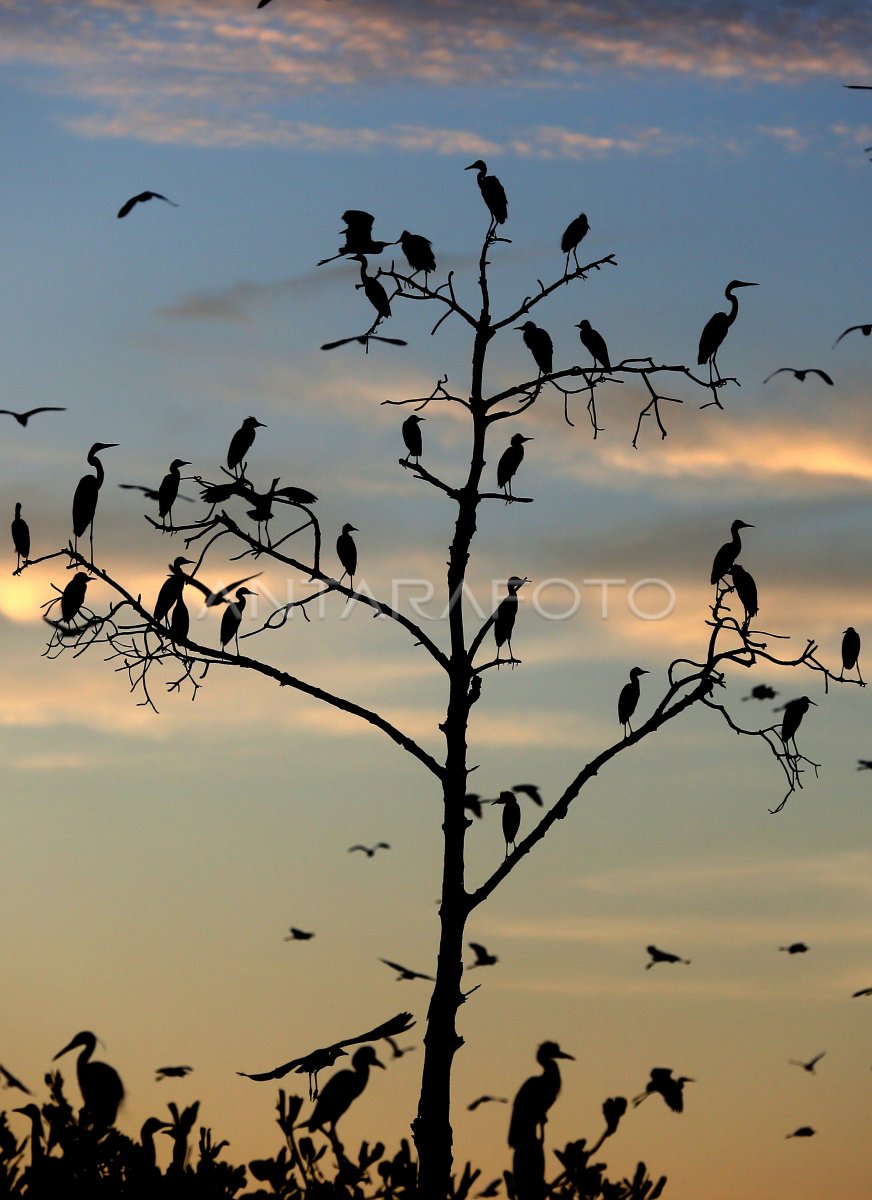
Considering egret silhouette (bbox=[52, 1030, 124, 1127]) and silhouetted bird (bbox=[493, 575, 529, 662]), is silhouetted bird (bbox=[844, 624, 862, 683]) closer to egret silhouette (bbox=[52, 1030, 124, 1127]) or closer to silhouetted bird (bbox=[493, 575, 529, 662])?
silhouetted bird (bbox=[493, 575, 529, 662])

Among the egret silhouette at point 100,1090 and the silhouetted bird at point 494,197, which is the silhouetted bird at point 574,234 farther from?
the egret silhouette at point 100,1090

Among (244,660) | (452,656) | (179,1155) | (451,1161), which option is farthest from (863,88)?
(179,1155)

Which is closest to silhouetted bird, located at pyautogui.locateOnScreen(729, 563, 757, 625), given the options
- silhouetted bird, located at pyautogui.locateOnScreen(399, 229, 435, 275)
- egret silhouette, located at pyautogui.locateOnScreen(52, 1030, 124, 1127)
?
silhouetted bird, located at pyautogui.locateOnScreen(399, 229, 435, 275)

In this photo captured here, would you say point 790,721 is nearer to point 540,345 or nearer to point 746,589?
point 746,589

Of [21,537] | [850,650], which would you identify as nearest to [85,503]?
[21,537]

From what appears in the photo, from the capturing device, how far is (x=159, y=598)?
1030 cm

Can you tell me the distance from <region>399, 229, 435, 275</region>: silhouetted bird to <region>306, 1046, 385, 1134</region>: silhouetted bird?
520 centimetres

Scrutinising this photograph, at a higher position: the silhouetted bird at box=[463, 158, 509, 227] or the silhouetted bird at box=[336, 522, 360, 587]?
the silhouetted bird at box=[463, 158, 509, 227]

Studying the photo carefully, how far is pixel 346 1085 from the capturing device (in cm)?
1023

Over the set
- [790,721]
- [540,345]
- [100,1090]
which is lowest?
[100,1090]

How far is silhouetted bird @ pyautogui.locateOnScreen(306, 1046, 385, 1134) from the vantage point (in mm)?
10203

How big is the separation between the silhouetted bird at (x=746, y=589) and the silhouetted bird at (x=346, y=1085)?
375cm

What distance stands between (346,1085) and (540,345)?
199 inches

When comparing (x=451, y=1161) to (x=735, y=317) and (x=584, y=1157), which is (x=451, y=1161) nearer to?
(x=584, y=1157)
